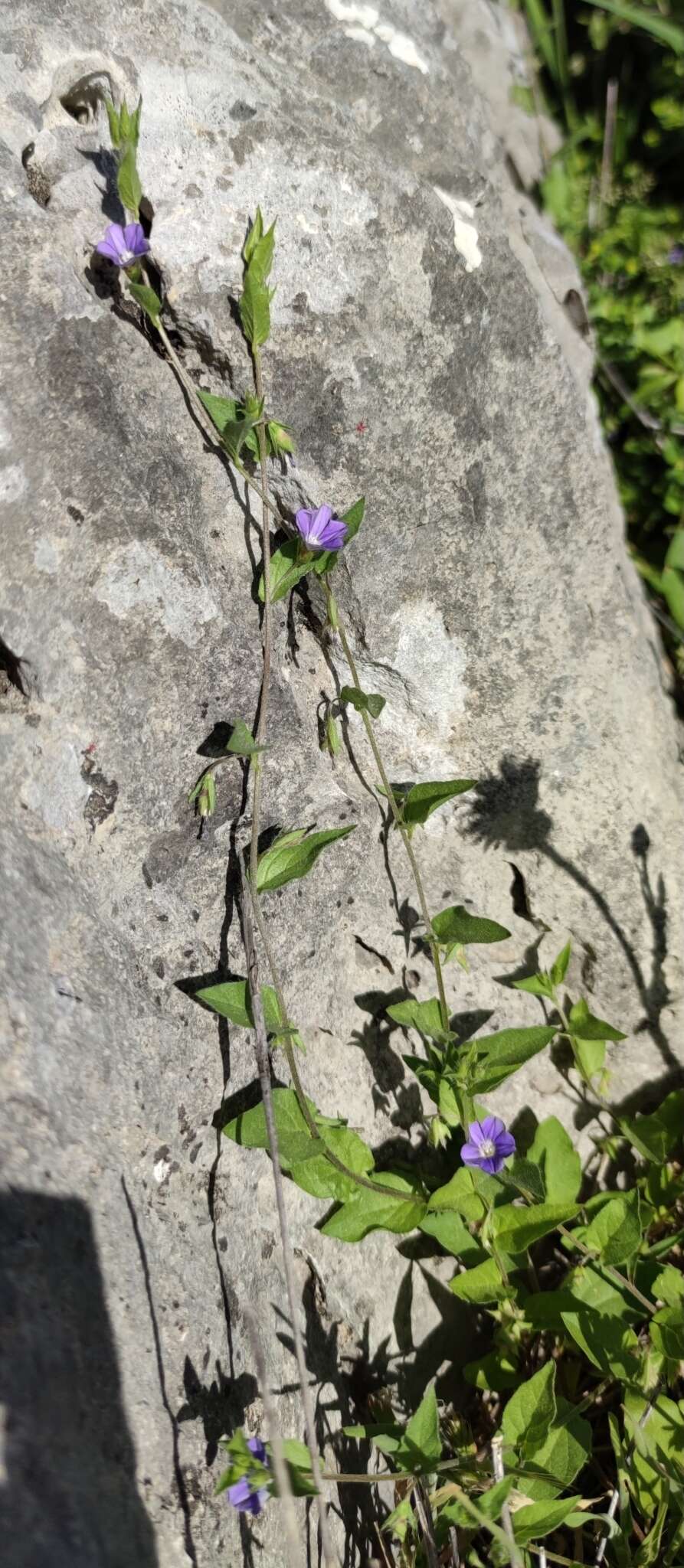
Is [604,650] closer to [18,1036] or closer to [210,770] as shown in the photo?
[210,770]

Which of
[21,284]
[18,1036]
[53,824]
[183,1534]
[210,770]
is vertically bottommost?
[183,1534]

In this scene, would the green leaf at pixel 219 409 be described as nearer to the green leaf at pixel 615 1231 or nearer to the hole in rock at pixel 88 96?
the hole in rock at pixel 88 96

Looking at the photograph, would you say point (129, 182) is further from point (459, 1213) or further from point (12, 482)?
point (459, 1213)

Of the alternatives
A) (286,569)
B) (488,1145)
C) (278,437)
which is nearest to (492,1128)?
(488,1145)

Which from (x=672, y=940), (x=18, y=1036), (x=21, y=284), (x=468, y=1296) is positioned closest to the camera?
(x=18, y=1036)

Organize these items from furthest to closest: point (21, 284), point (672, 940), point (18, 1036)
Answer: point (672, 940), point (21, 284), point (18, 1036)

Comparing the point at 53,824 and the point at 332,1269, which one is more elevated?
the point at 53,824

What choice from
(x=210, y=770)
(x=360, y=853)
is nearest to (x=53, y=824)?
(x=210, y=770)

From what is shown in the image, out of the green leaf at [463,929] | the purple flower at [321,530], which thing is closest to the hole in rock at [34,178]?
the purple flower at [321,530]
